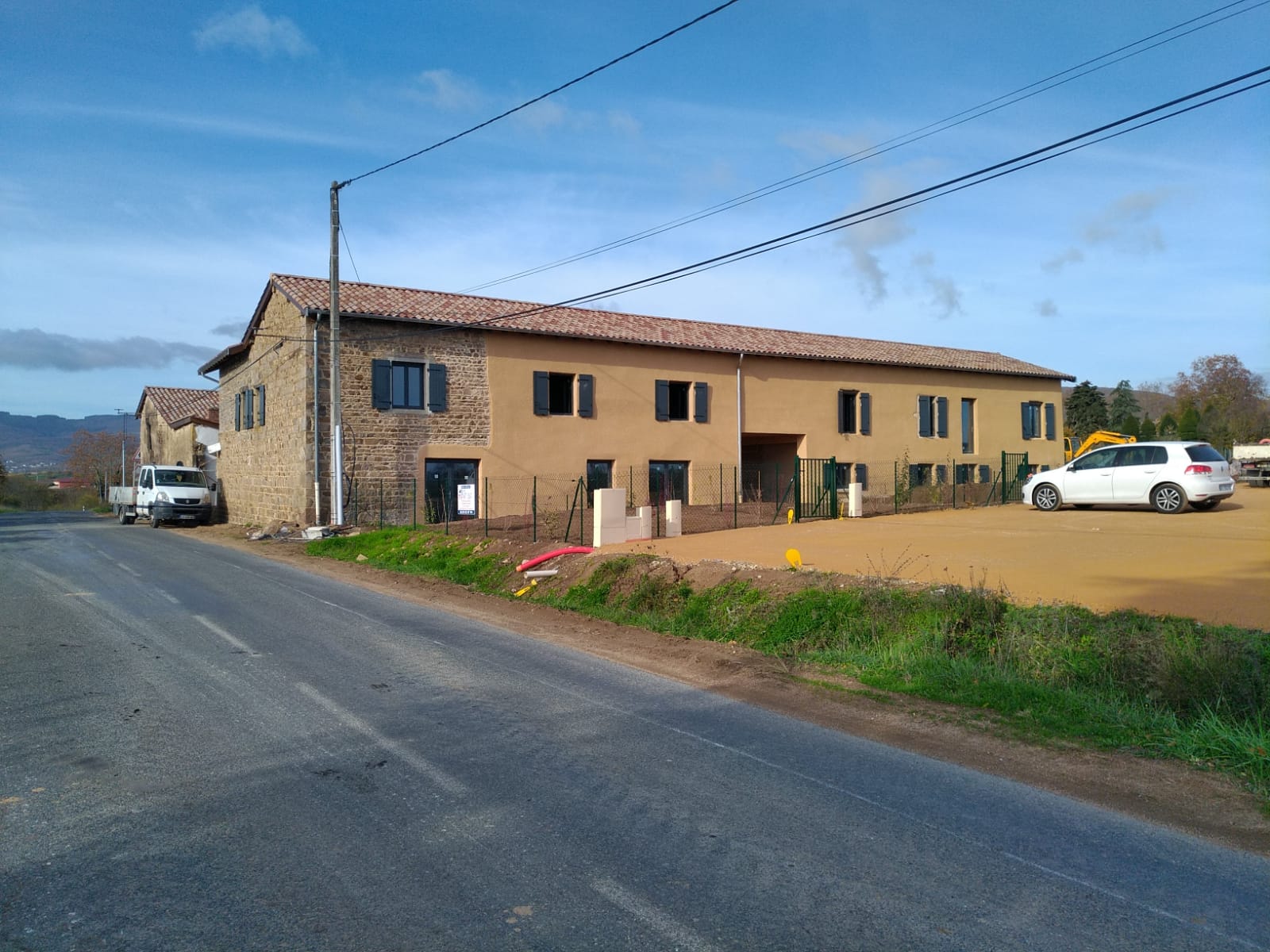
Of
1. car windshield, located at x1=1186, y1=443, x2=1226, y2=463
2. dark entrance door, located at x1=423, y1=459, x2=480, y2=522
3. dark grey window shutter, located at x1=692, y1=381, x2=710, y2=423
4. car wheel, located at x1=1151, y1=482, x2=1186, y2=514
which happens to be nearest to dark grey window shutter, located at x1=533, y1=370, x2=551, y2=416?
dark entrance door, located at x1=423, y1=459, x2=480, y2=522

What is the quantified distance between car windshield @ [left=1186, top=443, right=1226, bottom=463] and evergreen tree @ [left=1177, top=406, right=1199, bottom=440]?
40357mm

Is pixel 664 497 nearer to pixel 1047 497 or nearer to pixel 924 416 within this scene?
pixel 1047 497

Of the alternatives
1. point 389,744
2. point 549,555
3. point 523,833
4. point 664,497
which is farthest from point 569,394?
point 523,833

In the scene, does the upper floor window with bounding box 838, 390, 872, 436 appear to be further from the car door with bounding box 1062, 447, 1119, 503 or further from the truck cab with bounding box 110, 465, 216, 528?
the truck cab with bounding box 110, 465, 216, 528

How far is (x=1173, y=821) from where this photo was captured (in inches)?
199

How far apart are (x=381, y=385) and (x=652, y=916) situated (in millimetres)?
24363

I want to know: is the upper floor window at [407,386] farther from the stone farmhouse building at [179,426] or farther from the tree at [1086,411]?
the tree at [1086,411]

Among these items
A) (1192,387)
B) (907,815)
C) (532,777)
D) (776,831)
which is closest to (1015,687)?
(907,815)

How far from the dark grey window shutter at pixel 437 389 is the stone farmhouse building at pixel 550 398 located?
0.16 ft

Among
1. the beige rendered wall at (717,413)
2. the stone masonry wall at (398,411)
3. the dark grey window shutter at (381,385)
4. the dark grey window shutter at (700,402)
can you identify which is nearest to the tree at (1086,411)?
the beige rendered wall at (717,413)

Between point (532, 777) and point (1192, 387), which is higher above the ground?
point (1192, 387)

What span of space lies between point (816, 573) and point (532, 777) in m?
6.90

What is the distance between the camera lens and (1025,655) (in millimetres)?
8242

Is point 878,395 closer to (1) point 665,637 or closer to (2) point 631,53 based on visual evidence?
(2) point 631,53
